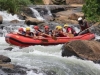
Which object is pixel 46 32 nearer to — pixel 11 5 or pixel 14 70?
pixel 14 70

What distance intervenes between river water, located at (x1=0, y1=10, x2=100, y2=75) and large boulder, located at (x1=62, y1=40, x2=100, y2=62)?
7.8 inches

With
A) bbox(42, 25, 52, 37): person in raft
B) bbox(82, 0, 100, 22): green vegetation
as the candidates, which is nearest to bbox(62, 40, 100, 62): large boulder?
bbox(42, 25, 52, 37): person in raft

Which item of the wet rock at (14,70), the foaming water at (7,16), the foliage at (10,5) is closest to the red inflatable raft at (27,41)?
the wet rock at (14,70)

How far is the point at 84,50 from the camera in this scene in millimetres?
9367

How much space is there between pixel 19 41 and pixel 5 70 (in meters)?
4.44

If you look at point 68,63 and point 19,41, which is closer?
point 68,63

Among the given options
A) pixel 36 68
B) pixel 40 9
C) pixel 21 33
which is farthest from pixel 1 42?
pixel 40 9

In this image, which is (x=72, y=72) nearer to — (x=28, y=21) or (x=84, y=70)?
(x=84, y=70)

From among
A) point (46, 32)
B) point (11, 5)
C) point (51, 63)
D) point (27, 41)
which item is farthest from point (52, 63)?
point (11, 5)

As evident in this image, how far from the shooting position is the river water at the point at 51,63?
7.90 metres

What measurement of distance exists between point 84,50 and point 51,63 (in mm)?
1321

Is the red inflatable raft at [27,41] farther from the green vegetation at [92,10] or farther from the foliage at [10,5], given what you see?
the foliage at [10,5]

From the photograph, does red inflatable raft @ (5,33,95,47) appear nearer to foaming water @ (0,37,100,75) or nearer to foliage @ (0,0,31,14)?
foaming water @ (0,37,100,75)

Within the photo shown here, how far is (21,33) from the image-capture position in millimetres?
12484
